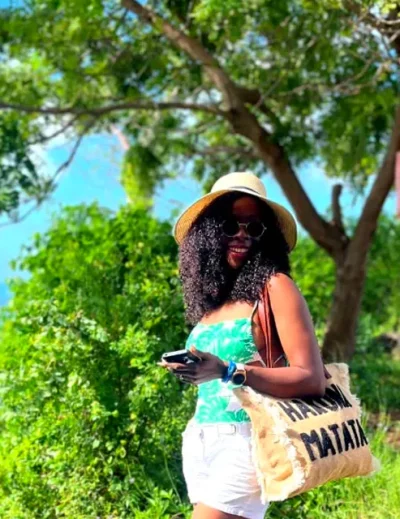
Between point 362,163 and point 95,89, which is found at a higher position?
point 95,89

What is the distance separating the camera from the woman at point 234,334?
2.16 metres

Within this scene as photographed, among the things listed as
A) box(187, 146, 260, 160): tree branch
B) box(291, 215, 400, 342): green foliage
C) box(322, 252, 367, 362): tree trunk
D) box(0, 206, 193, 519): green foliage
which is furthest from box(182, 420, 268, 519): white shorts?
box(291, 215, 400, 342): green foliage

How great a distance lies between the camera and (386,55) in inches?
259

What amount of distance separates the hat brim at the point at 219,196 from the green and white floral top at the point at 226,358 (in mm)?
367

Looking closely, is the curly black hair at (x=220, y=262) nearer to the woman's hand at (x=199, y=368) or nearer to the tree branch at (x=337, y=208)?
the woman's hand at (x=199, y=368)

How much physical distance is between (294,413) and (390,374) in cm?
696

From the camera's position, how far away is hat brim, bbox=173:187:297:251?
2467 millimetres

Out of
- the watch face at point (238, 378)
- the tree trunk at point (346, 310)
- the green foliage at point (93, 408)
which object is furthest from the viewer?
the tree trunk at point (346, 310)

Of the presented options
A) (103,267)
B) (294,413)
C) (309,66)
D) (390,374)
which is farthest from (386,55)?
(294,413)

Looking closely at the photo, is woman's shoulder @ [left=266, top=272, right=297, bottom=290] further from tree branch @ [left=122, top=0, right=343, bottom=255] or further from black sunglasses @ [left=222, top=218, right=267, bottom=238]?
tree branch @ [left=122, top=0, right=343, bottom=255]

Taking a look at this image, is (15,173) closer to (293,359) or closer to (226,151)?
(226,151)

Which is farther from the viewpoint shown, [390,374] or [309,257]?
[309,257]

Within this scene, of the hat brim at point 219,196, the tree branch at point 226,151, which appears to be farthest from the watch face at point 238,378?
the tree branch at point 226,151

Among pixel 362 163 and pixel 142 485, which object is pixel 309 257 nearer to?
pixel 362 163
